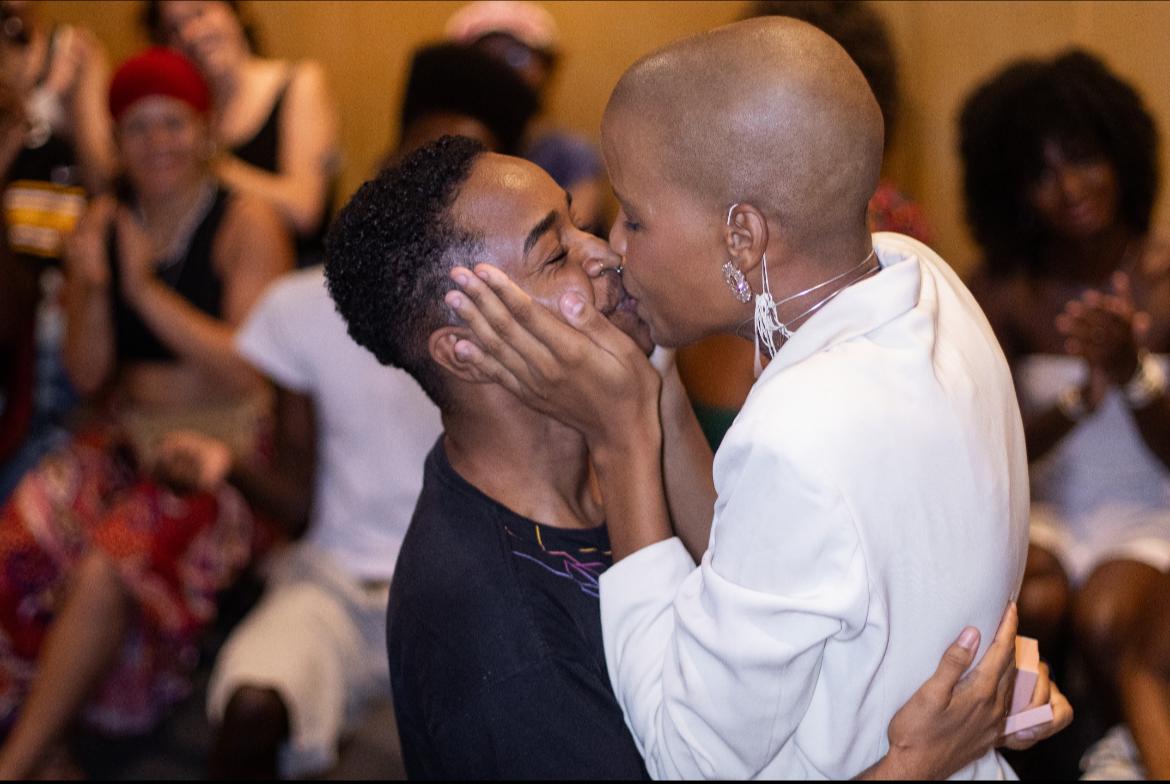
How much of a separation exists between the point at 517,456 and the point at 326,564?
1151 mm

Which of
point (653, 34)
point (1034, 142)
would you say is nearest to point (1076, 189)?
point (1034, 142)

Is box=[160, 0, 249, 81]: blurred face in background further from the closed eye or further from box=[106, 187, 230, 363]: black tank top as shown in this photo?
the closed eye

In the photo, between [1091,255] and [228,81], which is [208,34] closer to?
[228,81]

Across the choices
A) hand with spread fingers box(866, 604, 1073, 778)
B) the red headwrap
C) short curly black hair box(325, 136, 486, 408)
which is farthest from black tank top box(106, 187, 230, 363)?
hand with spread fingers box(866, 604, 1073, 778)

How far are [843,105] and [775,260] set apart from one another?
0.16 metres

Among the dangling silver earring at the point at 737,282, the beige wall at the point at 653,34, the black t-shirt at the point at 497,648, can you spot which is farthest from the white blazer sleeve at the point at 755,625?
the beige wall at the point at 653,34

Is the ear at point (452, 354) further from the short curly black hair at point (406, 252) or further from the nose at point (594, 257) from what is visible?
the nose at point (594, 257)

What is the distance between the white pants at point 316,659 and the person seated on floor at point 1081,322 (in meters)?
1.32

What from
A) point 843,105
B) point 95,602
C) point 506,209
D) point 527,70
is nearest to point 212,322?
point 95,602

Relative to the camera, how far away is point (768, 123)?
43.9 inches

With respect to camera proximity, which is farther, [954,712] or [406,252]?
[406,252]

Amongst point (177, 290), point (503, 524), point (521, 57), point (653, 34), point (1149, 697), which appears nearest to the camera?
point (503, 524)

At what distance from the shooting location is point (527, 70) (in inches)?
122

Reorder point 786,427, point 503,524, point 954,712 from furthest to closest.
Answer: point 503,524 < point 954,712 < point 786,427
